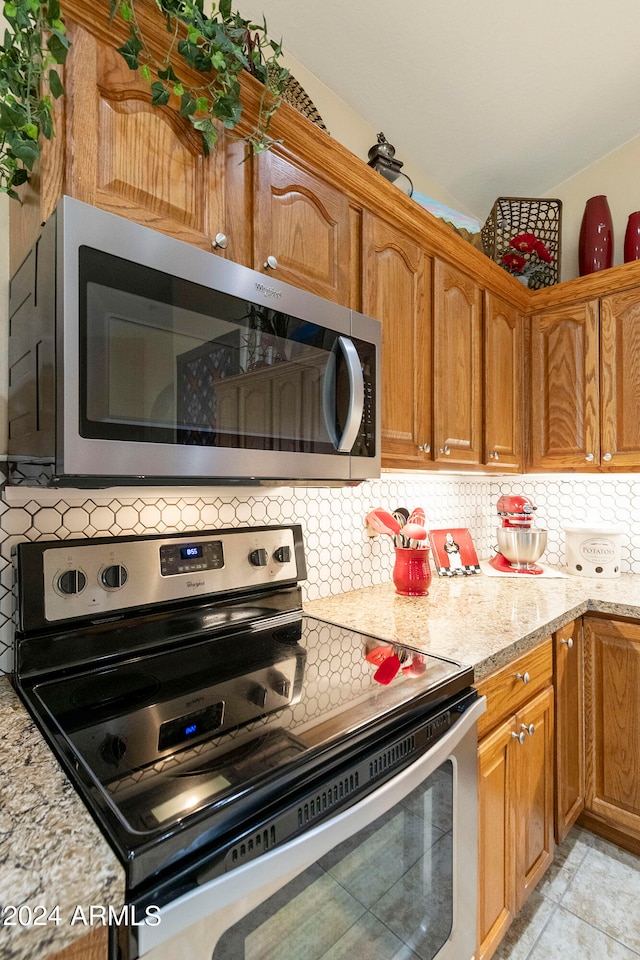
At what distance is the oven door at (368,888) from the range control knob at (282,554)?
23.9 inches

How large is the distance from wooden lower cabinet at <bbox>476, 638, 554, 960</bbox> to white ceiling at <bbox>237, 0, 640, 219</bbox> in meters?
2.08

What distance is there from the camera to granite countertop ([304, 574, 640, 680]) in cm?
115

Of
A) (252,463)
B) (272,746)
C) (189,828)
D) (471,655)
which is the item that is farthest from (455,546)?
(189,828)

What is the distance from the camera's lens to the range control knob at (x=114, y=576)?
3.27ft

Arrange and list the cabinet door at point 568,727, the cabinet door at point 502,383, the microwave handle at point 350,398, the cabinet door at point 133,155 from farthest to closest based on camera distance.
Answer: the cabinet door at point 502,383 → the cabinet door at point 568,727 → the microwave handle at point 350,398 → the cabinet door at point 133,155

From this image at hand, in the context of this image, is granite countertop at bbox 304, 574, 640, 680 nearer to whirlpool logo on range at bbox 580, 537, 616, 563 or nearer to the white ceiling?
whirlpool logo on range at bbox 580, 537, 616, 563

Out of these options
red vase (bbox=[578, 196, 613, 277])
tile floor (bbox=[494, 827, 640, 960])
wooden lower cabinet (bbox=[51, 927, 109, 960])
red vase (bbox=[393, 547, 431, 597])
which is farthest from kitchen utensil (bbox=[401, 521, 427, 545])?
red vase (bbox=[578, 196, 613, 277])

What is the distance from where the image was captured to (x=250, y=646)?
1140 mm

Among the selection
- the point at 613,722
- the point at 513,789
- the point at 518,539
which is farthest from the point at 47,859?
the point at 518,539

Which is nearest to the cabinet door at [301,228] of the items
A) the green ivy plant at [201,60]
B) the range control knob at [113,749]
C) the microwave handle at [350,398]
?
the green ivy plant at [201,60]

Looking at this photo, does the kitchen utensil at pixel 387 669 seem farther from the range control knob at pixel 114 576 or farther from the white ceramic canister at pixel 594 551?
the white ceramic canister at pixel 594 551

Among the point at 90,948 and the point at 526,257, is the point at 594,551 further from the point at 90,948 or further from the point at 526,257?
the point at 90,948

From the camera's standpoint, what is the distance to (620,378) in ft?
6.57

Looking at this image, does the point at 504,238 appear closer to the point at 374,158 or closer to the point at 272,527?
the point at 374,158
